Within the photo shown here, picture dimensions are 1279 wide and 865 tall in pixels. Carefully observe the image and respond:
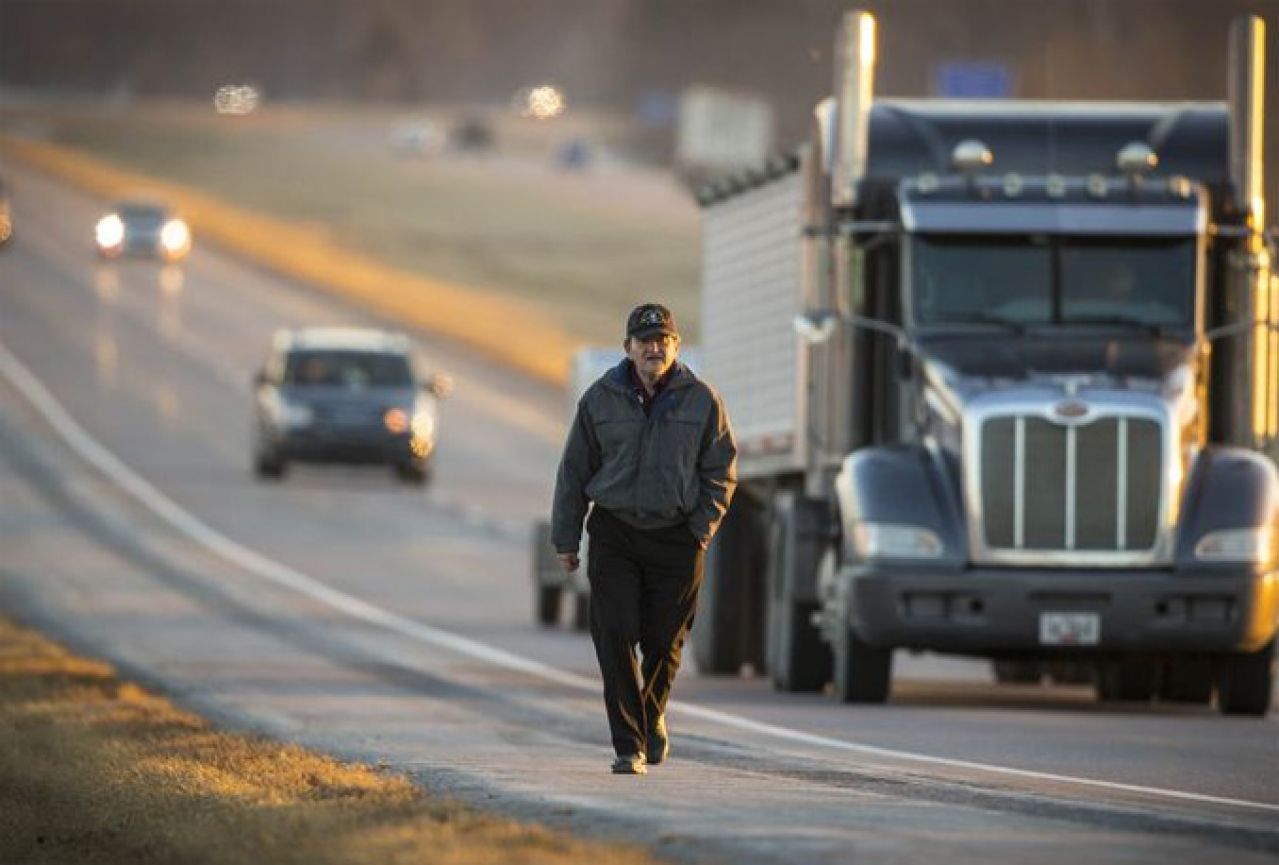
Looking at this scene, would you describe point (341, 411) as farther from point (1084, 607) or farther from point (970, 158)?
point (1084, 607)

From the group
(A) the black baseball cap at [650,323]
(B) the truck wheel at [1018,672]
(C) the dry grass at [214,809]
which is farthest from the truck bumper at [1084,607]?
(A) the black baseball cap at [650,323]

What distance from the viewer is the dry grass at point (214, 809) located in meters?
10.5

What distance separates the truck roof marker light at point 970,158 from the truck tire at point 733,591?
387 centimetres

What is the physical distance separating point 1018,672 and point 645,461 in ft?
38.4

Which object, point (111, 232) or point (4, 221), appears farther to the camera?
point (4, 221)

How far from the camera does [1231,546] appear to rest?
63.3 ft

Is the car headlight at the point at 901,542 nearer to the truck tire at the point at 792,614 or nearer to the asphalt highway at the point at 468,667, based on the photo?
the asphalt highway at the point at 468,667

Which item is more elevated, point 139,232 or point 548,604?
point 139,232

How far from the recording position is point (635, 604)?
44.8ft

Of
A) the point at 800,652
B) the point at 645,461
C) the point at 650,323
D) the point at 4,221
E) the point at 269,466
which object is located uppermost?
the point at 4,221

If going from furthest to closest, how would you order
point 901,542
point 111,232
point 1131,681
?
point 111,232, point 1131,681, point 901,542

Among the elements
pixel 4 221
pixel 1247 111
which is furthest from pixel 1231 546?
pixel 4 221

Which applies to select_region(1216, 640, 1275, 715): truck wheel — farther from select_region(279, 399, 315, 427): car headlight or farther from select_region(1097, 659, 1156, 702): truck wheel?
select_region(279, 399, 315, 427): car headlight

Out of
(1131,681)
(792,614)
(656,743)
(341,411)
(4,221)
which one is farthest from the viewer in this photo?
(4,221)
